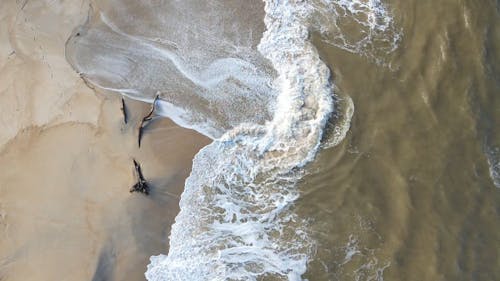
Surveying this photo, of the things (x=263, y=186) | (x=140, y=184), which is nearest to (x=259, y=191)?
(x=263, y=186)

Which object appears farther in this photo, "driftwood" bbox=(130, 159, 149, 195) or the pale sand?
"driftwood" bbox=(130, 159, 149, 195)

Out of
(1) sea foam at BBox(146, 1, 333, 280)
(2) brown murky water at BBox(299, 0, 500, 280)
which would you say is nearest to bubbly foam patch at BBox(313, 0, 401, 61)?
(2) brown murky water at BBox(299, 0, 500, 280)

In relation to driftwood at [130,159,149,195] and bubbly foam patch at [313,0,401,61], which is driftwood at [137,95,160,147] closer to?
driftwood at [130,159,149,195]

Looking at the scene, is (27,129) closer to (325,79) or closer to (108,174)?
(108,174)

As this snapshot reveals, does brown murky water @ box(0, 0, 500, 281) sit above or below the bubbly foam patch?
below

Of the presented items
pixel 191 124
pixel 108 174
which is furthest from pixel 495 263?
pixel 108 174

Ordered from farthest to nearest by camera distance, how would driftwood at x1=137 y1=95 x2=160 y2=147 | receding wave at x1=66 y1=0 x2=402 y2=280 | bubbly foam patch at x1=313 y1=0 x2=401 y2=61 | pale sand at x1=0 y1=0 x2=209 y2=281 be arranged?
bubbly foam patch at x1=313 y1=0 x2=401 y2=61
driftwood at x1=137 y1=95 x2=160 y2=147
receding wave at x1=66 y1=0 x2=402 y2=280
pale sand at x1=0 y1=0 x2=209 y2=281
